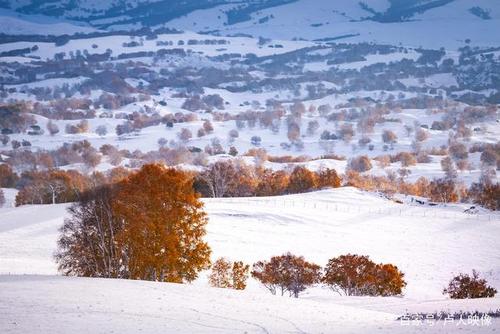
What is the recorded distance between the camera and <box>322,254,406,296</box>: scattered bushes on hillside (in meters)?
48.1

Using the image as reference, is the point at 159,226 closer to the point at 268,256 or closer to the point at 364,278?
the point at 364,278

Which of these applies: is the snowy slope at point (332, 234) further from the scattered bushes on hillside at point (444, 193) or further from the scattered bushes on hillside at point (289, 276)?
the scattered bushes on hillside at point (444, 193)

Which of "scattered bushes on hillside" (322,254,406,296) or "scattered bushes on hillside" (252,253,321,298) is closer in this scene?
"scattered bushes on hillside" (322,254,406,296)

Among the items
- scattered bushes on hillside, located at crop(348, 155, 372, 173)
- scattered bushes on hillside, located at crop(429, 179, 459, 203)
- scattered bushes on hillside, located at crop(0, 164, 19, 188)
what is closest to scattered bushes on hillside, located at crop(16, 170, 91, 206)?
scattered bushes on hillside, located at crop(0, 164, 19, 188)

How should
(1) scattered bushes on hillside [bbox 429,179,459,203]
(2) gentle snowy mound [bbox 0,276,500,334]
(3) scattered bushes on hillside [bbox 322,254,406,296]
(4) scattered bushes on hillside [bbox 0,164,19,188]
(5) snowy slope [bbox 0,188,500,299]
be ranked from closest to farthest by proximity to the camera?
(2) gentle snowy mound [bbox 0,276,500,334] → (3) scattered bushes on hillside [bbox 322,254,406,296] → (5) snowy slope [bbox 0,188,500,299] → (1) scattered bushes on hillside [bbox 429,179,459,203] → (4) scattered bushes on hillside [bbox 0,164,19,188]

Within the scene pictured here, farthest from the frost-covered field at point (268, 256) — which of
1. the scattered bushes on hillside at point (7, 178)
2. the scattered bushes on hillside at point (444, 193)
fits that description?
the scattered bushes on hillside at point (7, 178)

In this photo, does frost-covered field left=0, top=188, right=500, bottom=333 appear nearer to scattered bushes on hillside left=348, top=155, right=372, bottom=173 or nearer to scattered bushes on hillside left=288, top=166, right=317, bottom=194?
scattered bushes on hillside left=288, top=166, right=317, bottom=194

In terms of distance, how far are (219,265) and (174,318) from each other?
85.9 feet

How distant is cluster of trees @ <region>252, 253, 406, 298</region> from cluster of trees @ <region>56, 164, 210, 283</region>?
8.61 meters

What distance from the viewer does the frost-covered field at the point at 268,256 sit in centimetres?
2347

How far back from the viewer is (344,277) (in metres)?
49.0

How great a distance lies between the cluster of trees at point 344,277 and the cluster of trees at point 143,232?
8.61 m

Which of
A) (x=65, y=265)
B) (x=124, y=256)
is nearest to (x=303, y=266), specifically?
(x=124, y=256)

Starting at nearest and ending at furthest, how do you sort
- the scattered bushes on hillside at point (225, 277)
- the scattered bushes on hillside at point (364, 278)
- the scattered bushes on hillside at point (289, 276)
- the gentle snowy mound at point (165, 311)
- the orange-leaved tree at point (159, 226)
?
the gentle snowy mound at point (165, 311) → the orange-leaved tree at point (159, 226) → the scattered bushes on hillside at point (364, 278) → the scattered bushes on hillside at point (289, 276) → the scattered bushes on hillside at point (225, 277)
